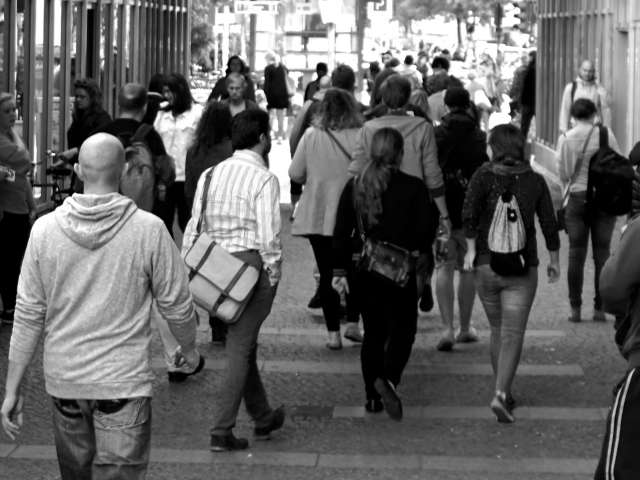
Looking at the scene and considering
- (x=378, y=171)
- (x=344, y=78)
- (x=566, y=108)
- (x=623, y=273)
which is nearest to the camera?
(x=623, y=273)

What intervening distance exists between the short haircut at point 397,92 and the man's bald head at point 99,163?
504 cm

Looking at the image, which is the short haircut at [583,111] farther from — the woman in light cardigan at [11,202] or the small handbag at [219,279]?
the small handbag at [219,279]

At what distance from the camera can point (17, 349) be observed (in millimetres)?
5613

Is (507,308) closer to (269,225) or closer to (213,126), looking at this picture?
A: (269,225)

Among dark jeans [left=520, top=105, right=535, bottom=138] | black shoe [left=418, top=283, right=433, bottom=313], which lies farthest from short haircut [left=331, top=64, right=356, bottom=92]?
dark jeans [left=520, top=105, right=535, bottom=138]

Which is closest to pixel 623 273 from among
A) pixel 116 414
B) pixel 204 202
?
pixel 116 414

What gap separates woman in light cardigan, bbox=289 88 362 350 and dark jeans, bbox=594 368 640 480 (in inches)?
230

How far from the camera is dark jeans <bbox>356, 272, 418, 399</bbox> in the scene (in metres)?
8.95

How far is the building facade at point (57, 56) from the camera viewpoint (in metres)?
17.7

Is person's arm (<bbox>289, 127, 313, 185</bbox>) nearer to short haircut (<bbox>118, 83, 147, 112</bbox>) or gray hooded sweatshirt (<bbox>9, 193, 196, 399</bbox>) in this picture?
short haircut (<bbox>118, 83, 147, 112</bbox>)

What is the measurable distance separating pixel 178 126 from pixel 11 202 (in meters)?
1.33

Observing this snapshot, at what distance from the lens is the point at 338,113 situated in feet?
36.0

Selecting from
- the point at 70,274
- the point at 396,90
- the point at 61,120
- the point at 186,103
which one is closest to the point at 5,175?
the point at 186,103

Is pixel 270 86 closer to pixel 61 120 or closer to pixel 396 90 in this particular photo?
pixel 61 120
